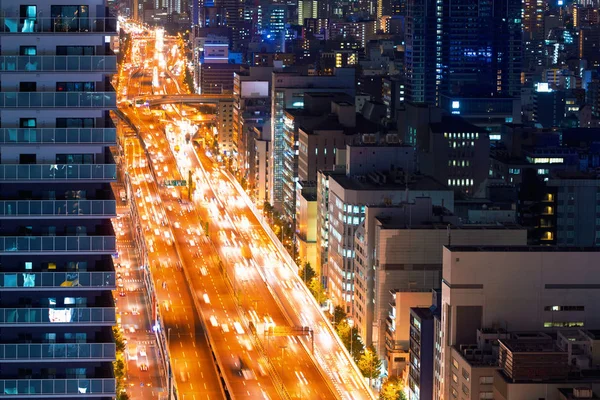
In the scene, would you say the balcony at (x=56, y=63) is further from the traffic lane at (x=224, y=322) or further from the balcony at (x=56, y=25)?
the traffic lane at (x=224, y=322)

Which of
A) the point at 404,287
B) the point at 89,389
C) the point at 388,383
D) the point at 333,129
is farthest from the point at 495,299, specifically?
the point at 333,129

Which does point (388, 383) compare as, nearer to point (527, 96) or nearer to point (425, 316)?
point (425, 316)

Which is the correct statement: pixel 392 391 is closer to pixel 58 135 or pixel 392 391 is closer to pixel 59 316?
pixel 59 316

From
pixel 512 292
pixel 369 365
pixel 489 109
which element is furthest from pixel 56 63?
pixel 489 109

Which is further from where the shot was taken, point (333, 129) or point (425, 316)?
point (333, 129)

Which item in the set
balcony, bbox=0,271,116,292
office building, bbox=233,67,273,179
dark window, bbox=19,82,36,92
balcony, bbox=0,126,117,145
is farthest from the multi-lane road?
dark window, bbox=19,82,36,92

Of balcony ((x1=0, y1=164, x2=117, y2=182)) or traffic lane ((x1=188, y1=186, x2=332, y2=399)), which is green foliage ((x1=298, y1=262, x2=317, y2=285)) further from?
balcony ((x1=0, y1=164, x2=117, y2=182))
